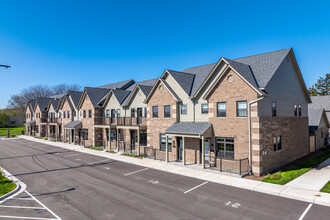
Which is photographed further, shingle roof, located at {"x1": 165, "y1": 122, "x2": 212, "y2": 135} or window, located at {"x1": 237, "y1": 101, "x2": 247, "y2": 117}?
A: shingle roof, located at {"x1": 165, "y1": 122, "x2": 212, "y2": 135}

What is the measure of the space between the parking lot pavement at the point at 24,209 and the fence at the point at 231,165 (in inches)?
466

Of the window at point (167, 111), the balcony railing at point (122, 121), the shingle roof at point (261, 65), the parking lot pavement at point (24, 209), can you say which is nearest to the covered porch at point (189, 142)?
the window at point (167, 111)

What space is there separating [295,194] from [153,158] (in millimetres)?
13309

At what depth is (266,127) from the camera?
1702cm

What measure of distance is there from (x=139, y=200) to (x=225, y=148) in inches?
358

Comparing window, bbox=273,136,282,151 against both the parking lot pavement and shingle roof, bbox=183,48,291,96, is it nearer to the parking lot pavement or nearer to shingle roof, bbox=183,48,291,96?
shingle roof, bbox=183,48,291,96

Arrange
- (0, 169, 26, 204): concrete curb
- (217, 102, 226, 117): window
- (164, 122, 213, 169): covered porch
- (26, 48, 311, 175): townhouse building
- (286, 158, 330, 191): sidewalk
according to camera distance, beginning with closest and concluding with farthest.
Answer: (0, 169, 26, 204): concrete curb, (286, 158, 330, 191): sidewalk, (26, 48, 311, 175): townhouse building, (217, 102, 226, 117): window, (164, 122, 213, 169): covered porch

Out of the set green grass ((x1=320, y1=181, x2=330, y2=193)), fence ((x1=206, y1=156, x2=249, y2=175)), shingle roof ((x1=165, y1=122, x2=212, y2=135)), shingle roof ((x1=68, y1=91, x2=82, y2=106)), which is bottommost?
green grass ((x1=320, y1=181, x2=330, y2=193))

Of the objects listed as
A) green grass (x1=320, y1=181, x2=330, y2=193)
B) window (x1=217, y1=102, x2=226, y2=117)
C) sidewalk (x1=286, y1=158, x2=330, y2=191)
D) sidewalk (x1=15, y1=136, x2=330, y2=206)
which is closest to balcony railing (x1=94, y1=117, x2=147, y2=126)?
sidewalk (x1=15, y1=136, x2=330, y2=206)

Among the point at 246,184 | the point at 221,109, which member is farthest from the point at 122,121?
the point at 246,184

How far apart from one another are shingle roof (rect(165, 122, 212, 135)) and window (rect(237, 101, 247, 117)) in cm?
269

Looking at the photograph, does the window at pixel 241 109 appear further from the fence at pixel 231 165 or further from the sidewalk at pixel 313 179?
the sidewalk at pixel 313 179

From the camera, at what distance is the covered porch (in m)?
18.4

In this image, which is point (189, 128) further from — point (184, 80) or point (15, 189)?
point (15, 189)
